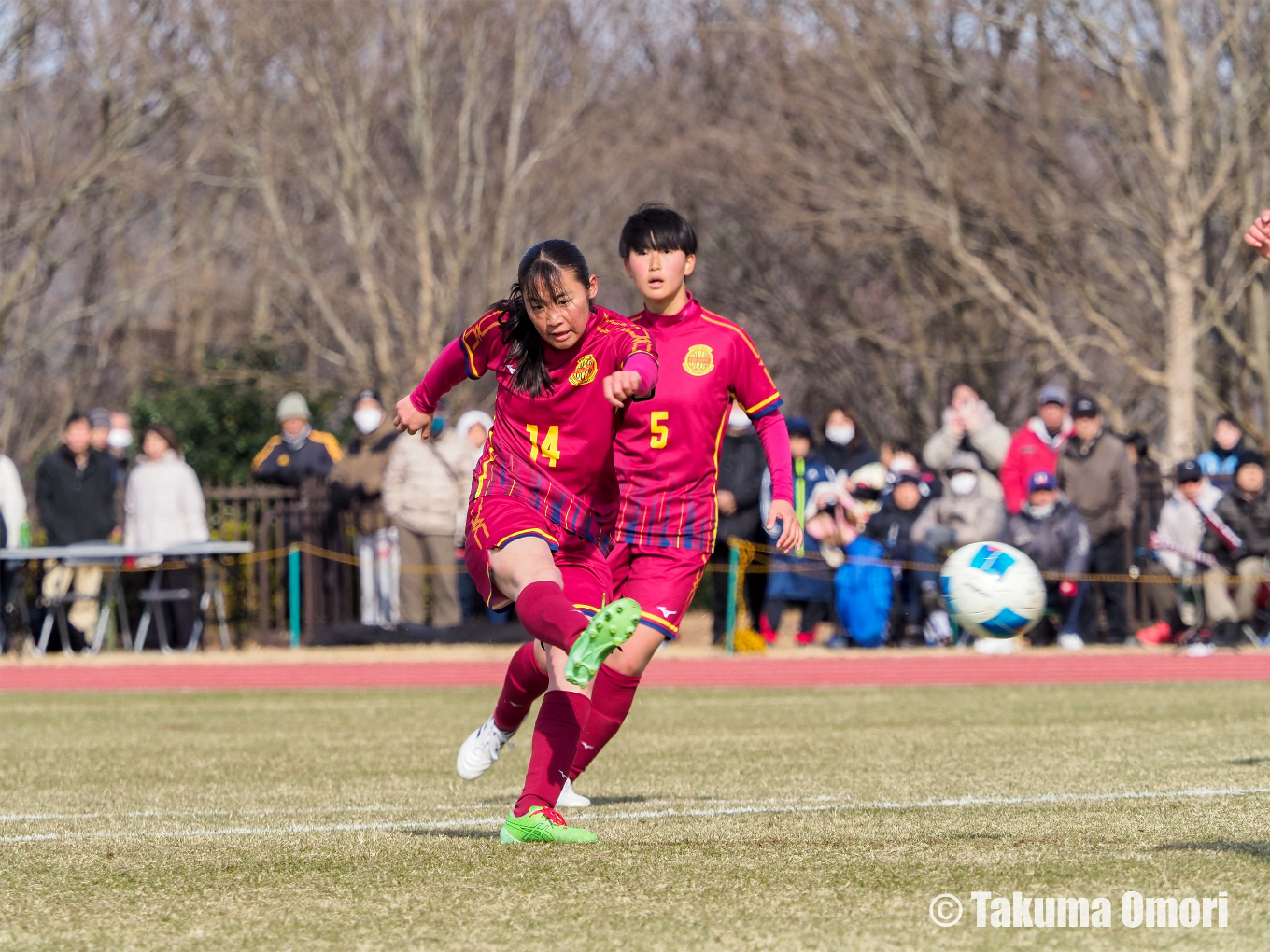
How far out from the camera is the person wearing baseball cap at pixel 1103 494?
16.2m

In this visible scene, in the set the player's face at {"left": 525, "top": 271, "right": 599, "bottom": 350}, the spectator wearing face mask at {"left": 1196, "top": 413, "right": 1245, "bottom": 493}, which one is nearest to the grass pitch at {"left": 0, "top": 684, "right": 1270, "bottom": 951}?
the player's face at {"left": 525, "top": 271, "right": 599, "bottom": 350}

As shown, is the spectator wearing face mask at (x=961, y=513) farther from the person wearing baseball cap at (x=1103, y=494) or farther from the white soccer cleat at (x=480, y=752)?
the white soccer cleat at (x=480, y=752)

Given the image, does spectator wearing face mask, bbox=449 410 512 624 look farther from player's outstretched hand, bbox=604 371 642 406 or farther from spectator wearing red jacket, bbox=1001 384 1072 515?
player's outstretched hand, bbox=604 371 642 406

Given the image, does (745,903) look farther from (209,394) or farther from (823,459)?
(209,394)

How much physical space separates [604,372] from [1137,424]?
69.5 feet

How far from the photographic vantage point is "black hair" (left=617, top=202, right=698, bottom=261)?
6.43m

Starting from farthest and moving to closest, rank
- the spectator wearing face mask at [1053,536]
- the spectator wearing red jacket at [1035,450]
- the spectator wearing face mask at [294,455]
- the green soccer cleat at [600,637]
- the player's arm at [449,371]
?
the spectator wearing face mask at [294,455], the spectator wearing red jacket at [1035,450], the spectator wearing face mask at [1053,536], the player's arm at [449,371], the green soccer cleat at [600,637]

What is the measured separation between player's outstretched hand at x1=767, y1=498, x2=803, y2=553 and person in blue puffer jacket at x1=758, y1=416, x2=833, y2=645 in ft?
33.3

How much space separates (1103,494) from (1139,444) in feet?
5.42

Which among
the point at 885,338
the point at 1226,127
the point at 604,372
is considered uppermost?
the point at 1226,127

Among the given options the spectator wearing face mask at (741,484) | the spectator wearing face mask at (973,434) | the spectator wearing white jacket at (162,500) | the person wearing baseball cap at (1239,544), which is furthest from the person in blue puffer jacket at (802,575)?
the spectator wearing white jacket at (162,500)

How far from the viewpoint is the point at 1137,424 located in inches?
1013

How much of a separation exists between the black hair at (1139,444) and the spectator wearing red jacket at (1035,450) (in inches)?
38.1

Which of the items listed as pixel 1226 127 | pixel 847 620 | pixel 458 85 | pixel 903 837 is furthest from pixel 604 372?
pixel 458 85
